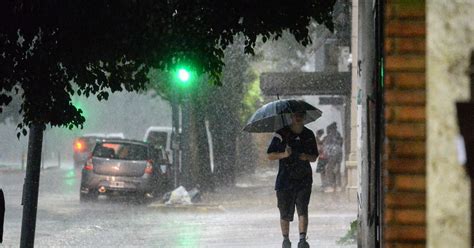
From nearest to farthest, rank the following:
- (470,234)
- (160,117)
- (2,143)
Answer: (470,234)
(2,143)
(160,117)

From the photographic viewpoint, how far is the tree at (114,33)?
8891 mm

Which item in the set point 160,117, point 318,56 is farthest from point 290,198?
point 160,117

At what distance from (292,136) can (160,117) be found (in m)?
96.7

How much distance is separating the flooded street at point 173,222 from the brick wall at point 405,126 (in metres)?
9.76

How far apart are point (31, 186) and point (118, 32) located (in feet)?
7.18

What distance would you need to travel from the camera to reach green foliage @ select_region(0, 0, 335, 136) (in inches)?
350

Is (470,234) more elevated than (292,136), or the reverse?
(292,136)

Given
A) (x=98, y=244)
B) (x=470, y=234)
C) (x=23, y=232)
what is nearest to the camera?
(x=470, y=234)

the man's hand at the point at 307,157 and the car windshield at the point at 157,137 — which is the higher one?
the car windshield at the point at 157,137

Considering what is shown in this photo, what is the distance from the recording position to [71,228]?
17438mm

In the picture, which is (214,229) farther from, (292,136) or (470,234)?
(470,234)

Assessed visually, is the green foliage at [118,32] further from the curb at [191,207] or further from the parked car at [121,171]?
the parked car at [121,171]

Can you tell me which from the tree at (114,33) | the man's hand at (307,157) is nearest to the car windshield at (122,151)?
the man's hand at (307,157)

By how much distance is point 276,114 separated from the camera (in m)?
11.4
